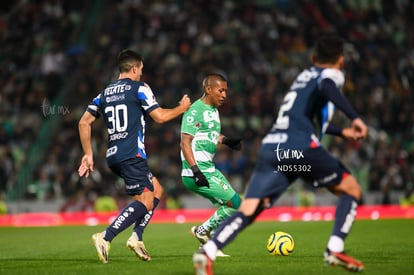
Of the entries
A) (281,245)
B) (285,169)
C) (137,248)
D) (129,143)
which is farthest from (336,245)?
(129,143)

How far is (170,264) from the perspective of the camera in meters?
9.38

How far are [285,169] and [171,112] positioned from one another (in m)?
1.98

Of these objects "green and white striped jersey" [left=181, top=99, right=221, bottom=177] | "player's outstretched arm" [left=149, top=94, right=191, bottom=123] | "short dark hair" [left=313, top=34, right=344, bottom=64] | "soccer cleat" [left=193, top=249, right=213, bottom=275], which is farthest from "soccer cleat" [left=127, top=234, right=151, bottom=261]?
"short dark hair" [left=313, top=34, right=344, bottom=64]

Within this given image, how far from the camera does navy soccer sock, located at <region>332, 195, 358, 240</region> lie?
7805mm

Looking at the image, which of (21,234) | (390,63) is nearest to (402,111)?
(390,63)

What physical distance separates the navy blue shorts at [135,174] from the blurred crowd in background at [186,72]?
12.7 meters

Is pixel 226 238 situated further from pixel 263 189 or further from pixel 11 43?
pixel 11 43

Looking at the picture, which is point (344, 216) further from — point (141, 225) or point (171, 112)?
point (141, 225)

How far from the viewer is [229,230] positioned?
7.45 metres

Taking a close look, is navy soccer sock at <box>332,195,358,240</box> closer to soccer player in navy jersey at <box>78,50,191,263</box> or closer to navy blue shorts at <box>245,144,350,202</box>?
navy blue shorts at <box>245,144,350,202</box>

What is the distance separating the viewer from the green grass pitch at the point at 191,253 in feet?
28.5

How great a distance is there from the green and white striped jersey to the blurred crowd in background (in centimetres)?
1163

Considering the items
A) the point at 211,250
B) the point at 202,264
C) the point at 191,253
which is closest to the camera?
the point at 202,264

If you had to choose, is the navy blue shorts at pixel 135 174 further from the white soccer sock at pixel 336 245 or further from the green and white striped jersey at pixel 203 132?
the white soccer sock at pixel 336 245
